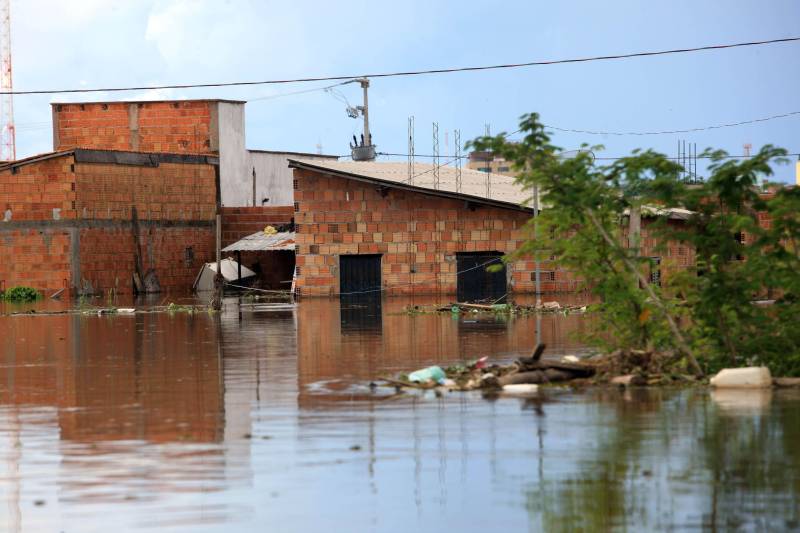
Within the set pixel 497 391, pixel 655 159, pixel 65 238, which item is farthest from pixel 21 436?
pixel 65 238

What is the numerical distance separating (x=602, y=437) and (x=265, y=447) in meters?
2.83

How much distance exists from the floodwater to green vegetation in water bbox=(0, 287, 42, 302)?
100ft

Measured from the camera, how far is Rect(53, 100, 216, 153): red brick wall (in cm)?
6031

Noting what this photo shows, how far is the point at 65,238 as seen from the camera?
49.3m

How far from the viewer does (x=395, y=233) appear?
45.7 meters

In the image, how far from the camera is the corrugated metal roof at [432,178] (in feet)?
152

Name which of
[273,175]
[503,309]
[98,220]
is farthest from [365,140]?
[503,309]

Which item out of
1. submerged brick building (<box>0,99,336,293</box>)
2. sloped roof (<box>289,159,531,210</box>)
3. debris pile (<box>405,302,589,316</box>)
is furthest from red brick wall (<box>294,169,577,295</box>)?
debris pile (<box>405,302,589,316</box>)

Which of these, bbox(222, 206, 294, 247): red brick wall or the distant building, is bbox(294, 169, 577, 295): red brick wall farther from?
bbox(222, 206, 294, 247): red brick wall

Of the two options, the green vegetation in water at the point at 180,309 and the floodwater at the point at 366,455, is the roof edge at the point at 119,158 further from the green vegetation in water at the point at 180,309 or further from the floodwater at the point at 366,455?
the floodwater at the point at 366,455

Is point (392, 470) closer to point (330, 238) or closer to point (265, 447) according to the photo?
point (265, 447)

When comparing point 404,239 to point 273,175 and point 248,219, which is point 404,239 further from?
point 273,175

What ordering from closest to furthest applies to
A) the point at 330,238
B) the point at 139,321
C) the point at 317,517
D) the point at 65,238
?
the point at 317,517 → the point at 139,321 → the point at 330,238 → the point at 65,238

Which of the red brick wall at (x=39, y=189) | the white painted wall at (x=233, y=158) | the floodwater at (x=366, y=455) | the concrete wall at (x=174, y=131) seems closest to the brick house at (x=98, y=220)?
the red brick wall at (x=39, y=189)
